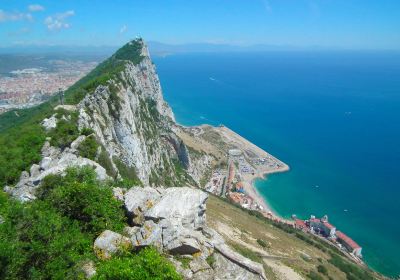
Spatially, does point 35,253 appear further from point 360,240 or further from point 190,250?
point 360,240

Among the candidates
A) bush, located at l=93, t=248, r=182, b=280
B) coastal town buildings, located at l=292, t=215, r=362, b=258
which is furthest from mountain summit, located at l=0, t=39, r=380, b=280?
coastal town buildings, located at l=292, t=215, r=362, b=258

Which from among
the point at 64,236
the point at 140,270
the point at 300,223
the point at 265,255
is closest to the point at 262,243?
the point at 265,255

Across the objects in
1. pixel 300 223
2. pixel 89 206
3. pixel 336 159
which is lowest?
pixel 336 159

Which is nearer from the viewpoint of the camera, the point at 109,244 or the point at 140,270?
the point at 140,270

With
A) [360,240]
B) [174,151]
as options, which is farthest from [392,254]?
[174,151]

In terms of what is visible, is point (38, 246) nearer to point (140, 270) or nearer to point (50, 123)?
point (140, 270)

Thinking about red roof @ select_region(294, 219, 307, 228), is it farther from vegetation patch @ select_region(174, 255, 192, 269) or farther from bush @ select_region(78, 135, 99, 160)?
vegetation patch @ select_region(174, 255, 192, 269)
